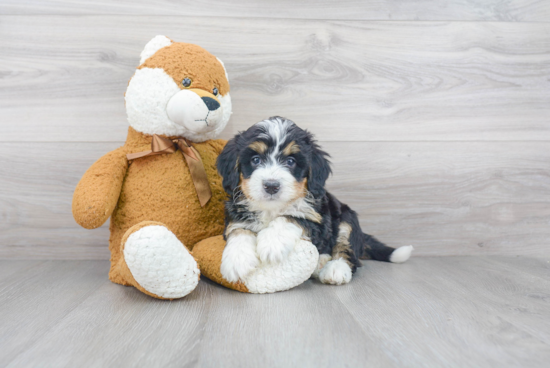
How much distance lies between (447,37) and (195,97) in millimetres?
1495

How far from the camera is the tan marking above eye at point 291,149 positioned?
152 cm

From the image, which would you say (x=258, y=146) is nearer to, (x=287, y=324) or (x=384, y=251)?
(x=287, y=324)

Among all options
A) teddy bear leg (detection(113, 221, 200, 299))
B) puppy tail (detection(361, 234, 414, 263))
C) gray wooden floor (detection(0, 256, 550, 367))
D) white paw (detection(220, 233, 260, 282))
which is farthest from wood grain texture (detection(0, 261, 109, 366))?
puppy tail (detection(361, 234, 414, 263))

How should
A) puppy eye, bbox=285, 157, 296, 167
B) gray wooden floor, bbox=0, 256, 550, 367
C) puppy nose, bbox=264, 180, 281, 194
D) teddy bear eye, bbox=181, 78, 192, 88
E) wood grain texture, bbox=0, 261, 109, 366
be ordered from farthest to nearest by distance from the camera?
teddy bear eye, bbox=181, 78, 192, 88
puppy eye, bbox=285, 157, 296, 167
puppy nose, bbox=264, 180, 281, 194
wood grain texture, bbox=0, 261, 109, 366
gray wooden floor, bbox=0, 256, 550, 367

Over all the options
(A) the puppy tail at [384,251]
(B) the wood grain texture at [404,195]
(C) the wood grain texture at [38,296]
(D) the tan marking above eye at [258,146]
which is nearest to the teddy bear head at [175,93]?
(D) the tan marking above eye at [258,146]

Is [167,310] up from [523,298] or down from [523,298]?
down

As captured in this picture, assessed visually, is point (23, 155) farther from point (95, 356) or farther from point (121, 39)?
point (95, 356)

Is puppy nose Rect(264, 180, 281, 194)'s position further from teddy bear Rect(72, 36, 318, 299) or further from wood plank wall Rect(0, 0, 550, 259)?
wood plank wall Rect(0, 0, 550, 259)

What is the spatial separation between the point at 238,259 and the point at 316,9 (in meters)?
1.45

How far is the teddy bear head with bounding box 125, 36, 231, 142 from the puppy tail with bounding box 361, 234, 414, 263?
39.0 inches

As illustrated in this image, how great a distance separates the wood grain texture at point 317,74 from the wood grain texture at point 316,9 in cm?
4

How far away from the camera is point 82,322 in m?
1.27

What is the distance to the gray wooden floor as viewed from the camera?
1039mm

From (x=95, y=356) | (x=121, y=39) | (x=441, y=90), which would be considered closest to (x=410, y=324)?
(x=95, y=356)
